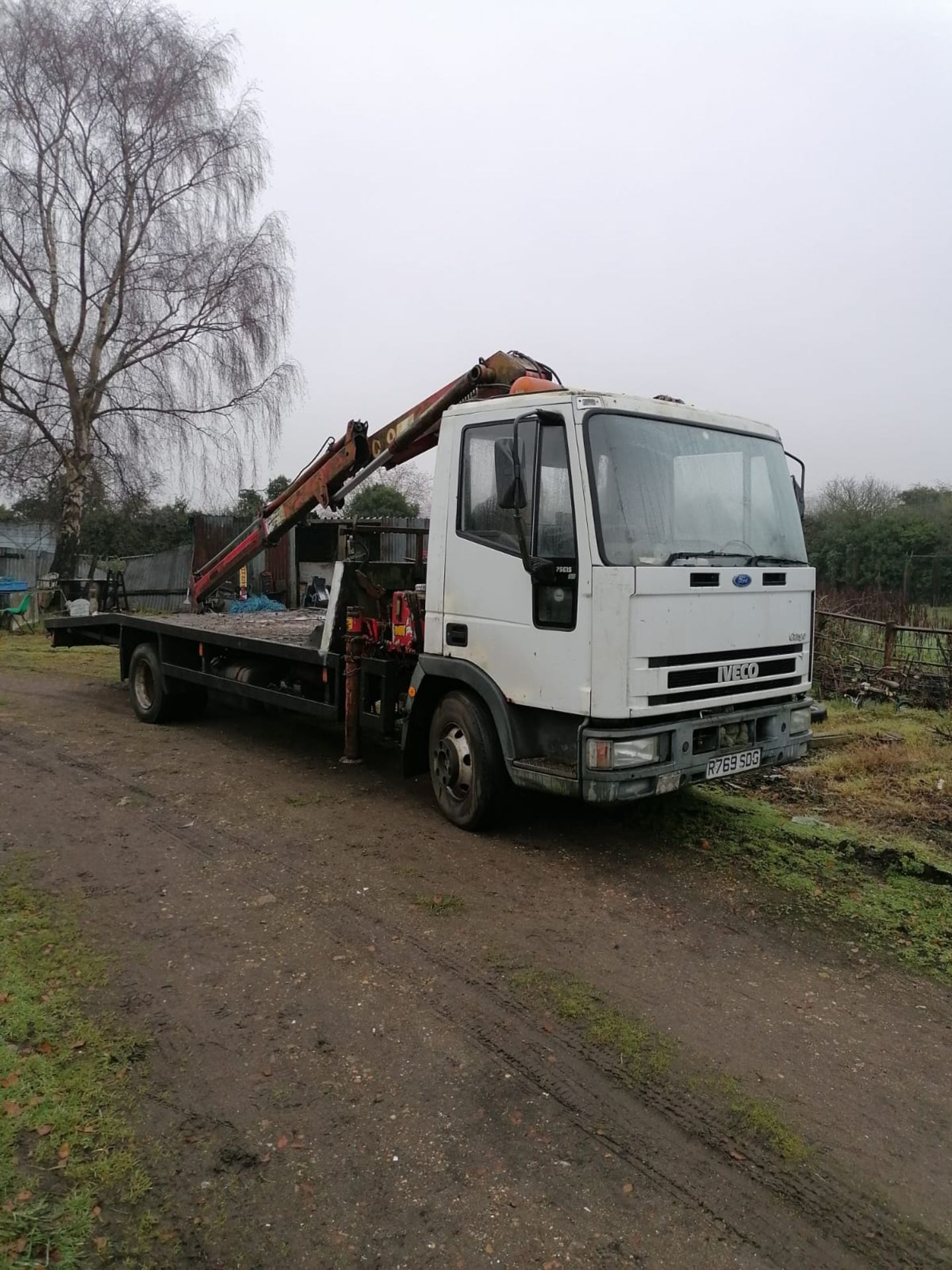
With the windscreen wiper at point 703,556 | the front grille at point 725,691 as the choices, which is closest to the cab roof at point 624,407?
the windscreen wiper at point 703,556

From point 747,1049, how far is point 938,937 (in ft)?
5.22

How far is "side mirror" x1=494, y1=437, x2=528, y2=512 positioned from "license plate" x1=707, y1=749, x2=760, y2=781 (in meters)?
1.85

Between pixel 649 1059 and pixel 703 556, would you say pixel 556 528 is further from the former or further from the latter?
Result: pixel 649 1059

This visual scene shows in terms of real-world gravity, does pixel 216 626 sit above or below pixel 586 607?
below

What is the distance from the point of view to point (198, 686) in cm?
916

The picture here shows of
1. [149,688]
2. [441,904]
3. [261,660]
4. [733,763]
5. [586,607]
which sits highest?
[586,607]

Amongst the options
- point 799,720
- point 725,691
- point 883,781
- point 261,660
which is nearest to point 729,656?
point 725,691

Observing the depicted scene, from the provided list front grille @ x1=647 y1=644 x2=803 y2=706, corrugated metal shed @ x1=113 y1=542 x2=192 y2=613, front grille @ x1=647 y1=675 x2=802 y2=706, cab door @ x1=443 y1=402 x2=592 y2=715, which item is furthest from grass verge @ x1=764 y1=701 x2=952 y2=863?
corrugated metal shed @ x1=113 y1=542 x2=192 y2=613

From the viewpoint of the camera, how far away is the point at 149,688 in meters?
9.35

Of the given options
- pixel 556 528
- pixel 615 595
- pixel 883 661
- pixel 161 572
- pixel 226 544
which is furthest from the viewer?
pixel 161 572

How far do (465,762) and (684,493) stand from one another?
84.4 inches

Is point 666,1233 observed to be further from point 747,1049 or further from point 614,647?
point 614,647

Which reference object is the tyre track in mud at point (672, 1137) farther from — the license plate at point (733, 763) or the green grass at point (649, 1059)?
the license plate at point (733, 763)

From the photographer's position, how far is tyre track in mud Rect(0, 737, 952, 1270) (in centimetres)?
243
